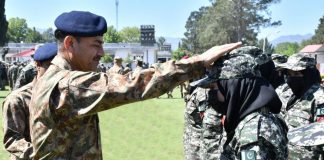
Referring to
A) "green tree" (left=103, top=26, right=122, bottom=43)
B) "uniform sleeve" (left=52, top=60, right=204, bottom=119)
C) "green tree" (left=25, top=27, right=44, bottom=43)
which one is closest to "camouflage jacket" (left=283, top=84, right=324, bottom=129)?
"uniform sleeve" (left=52, top=60, right=204, bottom=119)

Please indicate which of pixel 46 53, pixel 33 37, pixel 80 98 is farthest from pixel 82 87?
pixel 33 37

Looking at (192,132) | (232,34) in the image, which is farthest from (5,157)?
(232,34)

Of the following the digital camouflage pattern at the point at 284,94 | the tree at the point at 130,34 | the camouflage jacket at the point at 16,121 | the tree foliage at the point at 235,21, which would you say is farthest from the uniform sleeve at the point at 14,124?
the tree at the point at 130,34

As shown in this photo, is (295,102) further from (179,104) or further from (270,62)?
(179,104)

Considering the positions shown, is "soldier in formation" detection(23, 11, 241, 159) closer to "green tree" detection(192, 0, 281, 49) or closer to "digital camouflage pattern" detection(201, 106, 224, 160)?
"digital camouflage pattern" detection(201, 106, 224, 160)

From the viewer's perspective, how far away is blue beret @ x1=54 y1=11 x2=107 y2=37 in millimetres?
2895

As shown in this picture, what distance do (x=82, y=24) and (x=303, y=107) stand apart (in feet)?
10.8

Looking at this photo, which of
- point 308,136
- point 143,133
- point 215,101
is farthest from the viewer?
point 143,133

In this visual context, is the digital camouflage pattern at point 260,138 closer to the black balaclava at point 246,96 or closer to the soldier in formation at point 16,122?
the black balaclava at point 246,96

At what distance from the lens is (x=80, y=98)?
8.96ft

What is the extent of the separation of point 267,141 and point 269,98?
0.90ft

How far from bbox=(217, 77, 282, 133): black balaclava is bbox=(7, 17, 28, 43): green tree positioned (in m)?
132

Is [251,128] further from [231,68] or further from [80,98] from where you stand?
[80,98]

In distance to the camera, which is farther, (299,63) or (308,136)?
(299,63)
